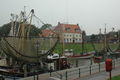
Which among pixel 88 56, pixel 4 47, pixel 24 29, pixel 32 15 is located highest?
pixel 32 15

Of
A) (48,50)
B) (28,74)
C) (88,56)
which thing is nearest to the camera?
(28,74)

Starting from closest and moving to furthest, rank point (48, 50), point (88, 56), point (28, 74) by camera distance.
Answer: point (28, 74), point (48, 50), point (88, 56)

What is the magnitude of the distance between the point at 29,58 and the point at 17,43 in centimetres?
219

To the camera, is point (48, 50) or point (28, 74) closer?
point (28, 74)

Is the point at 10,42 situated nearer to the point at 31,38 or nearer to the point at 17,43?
the point at 17,43

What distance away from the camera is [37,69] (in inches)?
955

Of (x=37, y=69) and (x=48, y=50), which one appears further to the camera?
(x=48, y=50)

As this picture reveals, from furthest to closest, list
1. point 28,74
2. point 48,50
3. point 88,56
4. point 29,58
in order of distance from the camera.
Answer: point 88,56, point 48,50, point 29,58, point 28,74

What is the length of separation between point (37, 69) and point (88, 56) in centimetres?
3125

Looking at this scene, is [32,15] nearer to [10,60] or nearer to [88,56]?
[10,60]

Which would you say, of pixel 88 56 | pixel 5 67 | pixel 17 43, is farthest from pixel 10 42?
pixel 88 56

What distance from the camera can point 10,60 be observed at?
26547 millimetres

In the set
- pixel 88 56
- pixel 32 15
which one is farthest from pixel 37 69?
pixel 88 56

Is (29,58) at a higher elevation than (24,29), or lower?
lower
